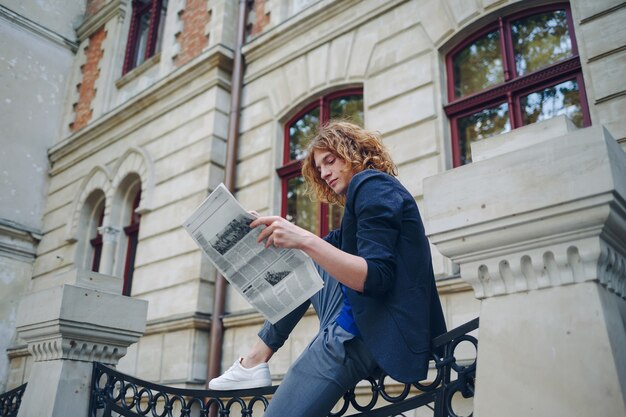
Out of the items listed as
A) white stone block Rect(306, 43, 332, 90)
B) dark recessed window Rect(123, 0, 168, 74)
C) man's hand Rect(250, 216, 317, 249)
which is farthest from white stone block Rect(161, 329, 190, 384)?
dark recessed window Rect(123, 0, 168, 74)

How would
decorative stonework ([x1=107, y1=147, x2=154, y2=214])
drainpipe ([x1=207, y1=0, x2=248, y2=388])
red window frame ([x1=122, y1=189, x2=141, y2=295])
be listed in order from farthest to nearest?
red window frame ([x1=122, y1=189, x2=141, y2=295]), decorative stonework ([x1=107, y1=147, x2=154, y2=214]), drainpipe ([x1=207, y1=0, x2=248, y2=388])

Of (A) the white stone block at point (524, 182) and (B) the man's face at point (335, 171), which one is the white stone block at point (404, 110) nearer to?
(B) the man's face at point (335, 171)

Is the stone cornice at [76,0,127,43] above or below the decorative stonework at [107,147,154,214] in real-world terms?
above

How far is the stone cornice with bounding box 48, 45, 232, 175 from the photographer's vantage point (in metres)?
9.39

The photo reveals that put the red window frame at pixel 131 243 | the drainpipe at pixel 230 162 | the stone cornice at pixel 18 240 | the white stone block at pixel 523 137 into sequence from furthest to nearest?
1. the stone cornice at pixel 18 240
2. the red window frame at pixel 131 243
3. the drainpipe at pixel 230 162
4. the white stone block at pixel 523 137

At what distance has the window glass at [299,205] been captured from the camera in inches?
320

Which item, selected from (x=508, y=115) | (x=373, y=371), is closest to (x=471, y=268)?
(x=373, y=371)

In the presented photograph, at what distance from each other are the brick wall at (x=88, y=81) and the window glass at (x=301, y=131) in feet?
20.3

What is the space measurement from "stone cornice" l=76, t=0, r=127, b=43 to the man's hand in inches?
480

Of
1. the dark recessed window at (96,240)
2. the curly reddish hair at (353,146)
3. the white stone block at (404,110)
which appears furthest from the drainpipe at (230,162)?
the curly reddish hair at (353,146)

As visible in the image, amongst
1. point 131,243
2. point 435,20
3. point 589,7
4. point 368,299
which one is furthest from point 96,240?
point 368,299

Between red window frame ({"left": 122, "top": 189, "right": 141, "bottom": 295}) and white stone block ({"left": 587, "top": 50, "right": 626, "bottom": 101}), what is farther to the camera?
red window frame ({"left": 122, "top": 189, "right": 141, "bottom": 295})

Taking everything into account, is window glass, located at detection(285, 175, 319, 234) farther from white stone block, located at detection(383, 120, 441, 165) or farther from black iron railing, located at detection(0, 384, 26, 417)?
black iron railing, located at detection(0, 384, 26, 417)

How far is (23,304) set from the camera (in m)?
4.39
